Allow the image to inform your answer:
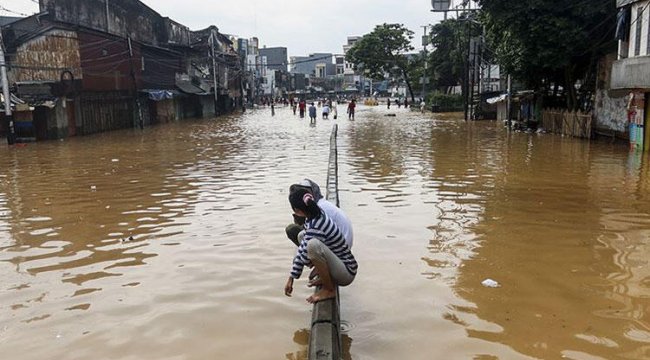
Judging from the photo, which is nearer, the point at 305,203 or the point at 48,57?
the point at 305,203

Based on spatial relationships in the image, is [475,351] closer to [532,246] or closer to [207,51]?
[532,246]

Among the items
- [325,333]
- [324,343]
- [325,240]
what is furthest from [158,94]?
[324,343]

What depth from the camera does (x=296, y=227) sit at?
578 centimetres

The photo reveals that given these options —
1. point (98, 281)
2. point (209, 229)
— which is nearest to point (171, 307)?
point (98, 281)

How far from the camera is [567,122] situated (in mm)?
24016

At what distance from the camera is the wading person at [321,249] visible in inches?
186

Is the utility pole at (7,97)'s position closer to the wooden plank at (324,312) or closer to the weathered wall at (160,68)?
the weathered wall at (160,68)

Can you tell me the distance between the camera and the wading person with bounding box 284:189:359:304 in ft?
15.5

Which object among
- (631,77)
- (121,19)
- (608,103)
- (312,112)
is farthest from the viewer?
(121,19)

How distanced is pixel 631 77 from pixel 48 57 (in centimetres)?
2578

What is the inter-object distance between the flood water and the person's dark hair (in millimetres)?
1102

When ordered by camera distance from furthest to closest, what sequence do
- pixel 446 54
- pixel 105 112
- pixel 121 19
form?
pixel 446 54
pixel 121 19
pixel 105 112

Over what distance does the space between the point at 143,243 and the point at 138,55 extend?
34.4 metres

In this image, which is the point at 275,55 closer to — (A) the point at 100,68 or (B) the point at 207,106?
(B) the point at 207,106
